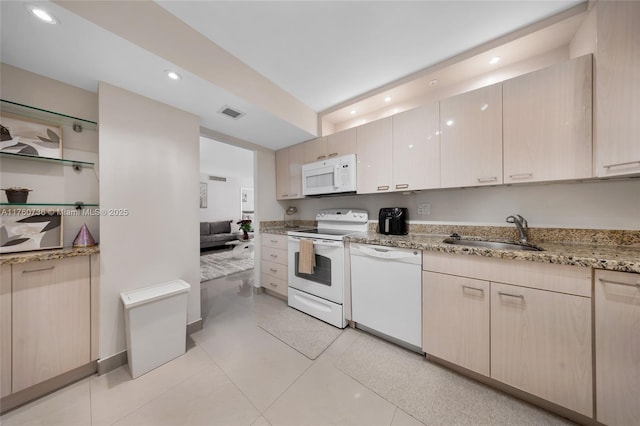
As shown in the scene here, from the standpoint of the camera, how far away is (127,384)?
4.55 feet

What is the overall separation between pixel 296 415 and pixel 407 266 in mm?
1232

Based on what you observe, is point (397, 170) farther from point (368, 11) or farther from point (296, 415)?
point (296, 415)

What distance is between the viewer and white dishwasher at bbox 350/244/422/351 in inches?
62.6

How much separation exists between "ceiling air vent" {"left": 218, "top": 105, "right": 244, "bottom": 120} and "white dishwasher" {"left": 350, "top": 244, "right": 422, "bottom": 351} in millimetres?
1787

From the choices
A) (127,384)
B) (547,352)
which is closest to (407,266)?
(547,352)

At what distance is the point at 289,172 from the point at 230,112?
116cm

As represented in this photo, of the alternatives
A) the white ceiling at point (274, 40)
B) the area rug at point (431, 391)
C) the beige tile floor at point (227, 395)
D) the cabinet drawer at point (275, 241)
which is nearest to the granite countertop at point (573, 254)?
the area rug at point (431, 391)

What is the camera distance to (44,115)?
1424 mm

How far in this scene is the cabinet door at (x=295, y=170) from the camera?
2852mm

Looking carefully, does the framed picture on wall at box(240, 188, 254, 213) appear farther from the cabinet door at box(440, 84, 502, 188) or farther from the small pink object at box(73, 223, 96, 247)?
the cabinet door at box(440, 84, 502, 188)

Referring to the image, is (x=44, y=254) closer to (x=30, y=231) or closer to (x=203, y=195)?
(x=30, y=231)

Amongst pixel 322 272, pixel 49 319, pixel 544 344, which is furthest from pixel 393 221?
pixel 49 319

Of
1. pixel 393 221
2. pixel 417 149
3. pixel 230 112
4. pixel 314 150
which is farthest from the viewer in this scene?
pixel 314 150

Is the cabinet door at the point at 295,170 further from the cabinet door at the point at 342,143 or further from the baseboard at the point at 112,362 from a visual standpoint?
the baseboard at the point at 112,362
